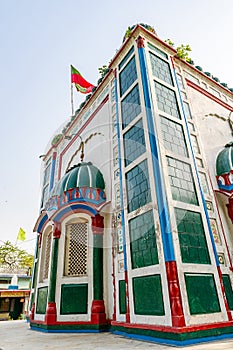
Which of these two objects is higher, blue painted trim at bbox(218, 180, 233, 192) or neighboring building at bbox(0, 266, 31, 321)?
blue painted trim at bbox(218, 180, 233, 192)

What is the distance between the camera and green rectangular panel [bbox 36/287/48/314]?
9405 millimetres

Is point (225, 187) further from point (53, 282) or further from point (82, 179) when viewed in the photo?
point (53, 282)

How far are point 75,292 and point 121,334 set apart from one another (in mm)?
2293

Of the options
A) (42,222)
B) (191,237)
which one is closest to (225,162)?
(191,237)

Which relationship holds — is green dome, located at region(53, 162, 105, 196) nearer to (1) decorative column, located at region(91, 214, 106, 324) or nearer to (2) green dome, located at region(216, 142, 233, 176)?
(1) decorative column, located at region(91, 214, 106, 324)

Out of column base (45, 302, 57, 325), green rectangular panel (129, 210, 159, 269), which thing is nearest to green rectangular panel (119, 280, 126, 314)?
green rectangular panel (129, 210, 159, 269)

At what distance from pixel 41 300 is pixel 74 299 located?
2.12 m

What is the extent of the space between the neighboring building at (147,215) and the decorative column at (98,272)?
3 centimetres

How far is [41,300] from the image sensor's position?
9820mm

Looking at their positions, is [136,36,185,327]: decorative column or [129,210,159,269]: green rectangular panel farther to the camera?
[129,210,159,269]: green rectangular panel

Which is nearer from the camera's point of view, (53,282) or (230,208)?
(230,208)

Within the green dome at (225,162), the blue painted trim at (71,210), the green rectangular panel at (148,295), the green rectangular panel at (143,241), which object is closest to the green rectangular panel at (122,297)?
the green rectangular panel at (148,295)

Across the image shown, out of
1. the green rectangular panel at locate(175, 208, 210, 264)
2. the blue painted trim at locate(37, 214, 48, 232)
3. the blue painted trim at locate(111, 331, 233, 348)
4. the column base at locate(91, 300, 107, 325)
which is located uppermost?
the blue painted trim at locate(37, 214, 48, 232)

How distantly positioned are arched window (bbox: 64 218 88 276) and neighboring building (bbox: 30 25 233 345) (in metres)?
0.04
